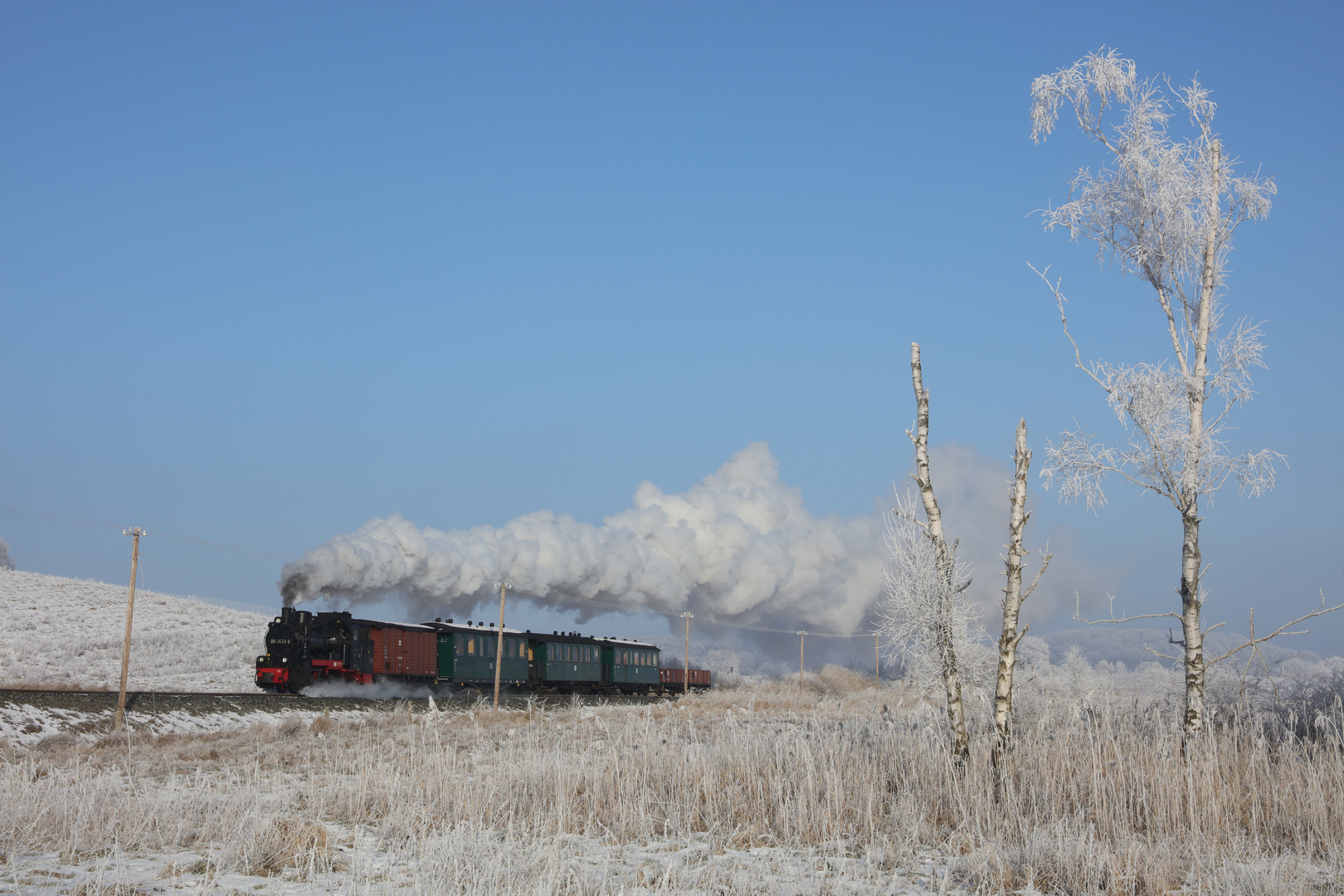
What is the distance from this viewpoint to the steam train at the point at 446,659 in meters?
33.5

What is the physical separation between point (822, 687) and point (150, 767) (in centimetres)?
5421

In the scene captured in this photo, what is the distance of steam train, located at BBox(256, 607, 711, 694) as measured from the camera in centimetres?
3350

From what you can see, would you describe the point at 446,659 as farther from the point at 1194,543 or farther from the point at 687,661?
the point at 1194,543

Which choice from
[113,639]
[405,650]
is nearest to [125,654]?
[405,650]

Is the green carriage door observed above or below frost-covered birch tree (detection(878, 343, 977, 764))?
below

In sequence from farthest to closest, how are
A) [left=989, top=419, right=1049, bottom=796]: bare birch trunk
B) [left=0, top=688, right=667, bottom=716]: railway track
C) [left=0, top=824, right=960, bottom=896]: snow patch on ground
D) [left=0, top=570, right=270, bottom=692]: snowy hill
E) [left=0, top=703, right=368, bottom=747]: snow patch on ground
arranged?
1. [left=0, top=570, right=270, bottom=692]: snowy hill
2. [left=0, top=688, right=667, bottom=716]: railway track
3. [left=0, top=703, right=368, bottom=747]: snow patch on ground
4. [left=989, top=419, right=1049, bottom=796]: bare birch trunk
5. [left=0, top=824, right=960, bottom=896]: snow patch on ground

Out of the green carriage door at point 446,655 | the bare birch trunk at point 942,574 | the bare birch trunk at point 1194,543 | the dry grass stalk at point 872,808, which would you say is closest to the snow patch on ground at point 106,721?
the dry grass stalk at point 872,808

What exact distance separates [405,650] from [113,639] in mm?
24409

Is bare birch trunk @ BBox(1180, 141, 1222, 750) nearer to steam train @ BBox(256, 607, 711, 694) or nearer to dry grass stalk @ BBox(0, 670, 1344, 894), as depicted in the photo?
dry grass stalk @ BBox(0, 670, 1344, 894)

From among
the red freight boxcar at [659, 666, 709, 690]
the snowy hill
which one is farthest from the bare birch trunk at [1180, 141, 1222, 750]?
the red freight boxcar at [659, 666, 709, 690]

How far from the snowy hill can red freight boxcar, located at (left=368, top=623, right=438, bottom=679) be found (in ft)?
27.8

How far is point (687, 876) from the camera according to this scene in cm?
746

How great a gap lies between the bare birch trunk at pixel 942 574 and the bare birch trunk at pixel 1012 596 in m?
0.40

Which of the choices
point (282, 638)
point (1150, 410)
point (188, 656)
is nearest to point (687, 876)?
point (1150, 410)
